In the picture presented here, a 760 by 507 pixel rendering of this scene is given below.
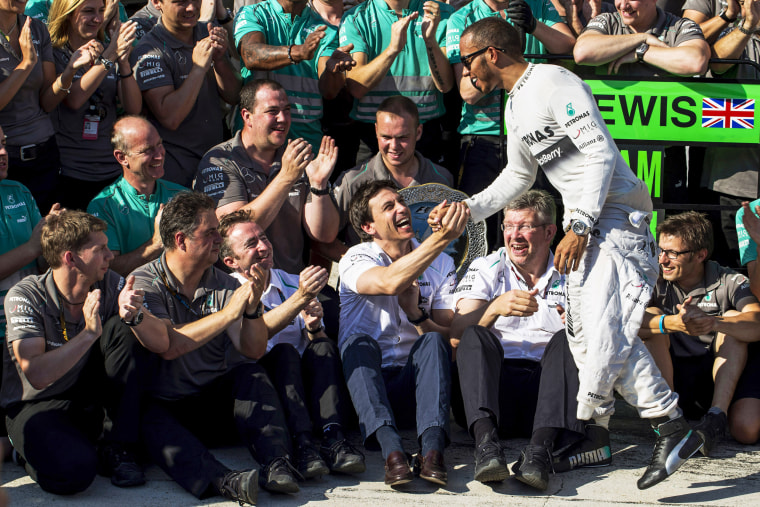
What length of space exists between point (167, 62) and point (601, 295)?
10.4ft

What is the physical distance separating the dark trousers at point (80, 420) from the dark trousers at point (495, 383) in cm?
155

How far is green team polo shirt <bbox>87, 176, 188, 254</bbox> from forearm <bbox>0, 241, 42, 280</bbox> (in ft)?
1.65

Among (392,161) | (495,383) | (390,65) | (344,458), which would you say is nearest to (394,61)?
(390,65)

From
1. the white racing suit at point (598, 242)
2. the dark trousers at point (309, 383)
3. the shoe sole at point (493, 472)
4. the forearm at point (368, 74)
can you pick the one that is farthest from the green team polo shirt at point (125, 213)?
the shoe sole at point (493, 472)

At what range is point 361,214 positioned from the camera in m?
5.29

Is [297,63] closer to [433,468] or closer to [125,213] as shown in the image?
[125,213]

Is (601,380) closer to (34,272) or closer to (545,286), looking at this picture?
(545,286)

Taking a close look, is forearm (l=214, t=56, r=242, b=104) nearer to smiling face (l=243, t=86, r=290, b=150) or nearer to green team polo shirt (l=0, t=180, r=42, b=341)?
smiling face (l=243, t=86, r=290, b=150)

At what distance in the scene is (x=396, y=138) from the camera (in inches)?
228

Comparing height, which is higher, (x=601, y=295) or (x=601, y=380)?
(x=601, y=295)

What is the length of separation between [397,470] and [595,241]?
1.35 meters

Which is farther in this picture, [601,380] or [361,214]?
[361,214]

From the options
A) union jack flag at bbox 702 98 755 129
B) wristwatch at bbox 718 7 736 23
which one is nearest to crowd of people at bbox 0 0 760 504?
wristwatch at bbox 718 7 736 23

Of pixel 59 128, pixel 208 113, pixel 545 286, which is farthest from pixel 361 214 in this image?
pixel 59 128
